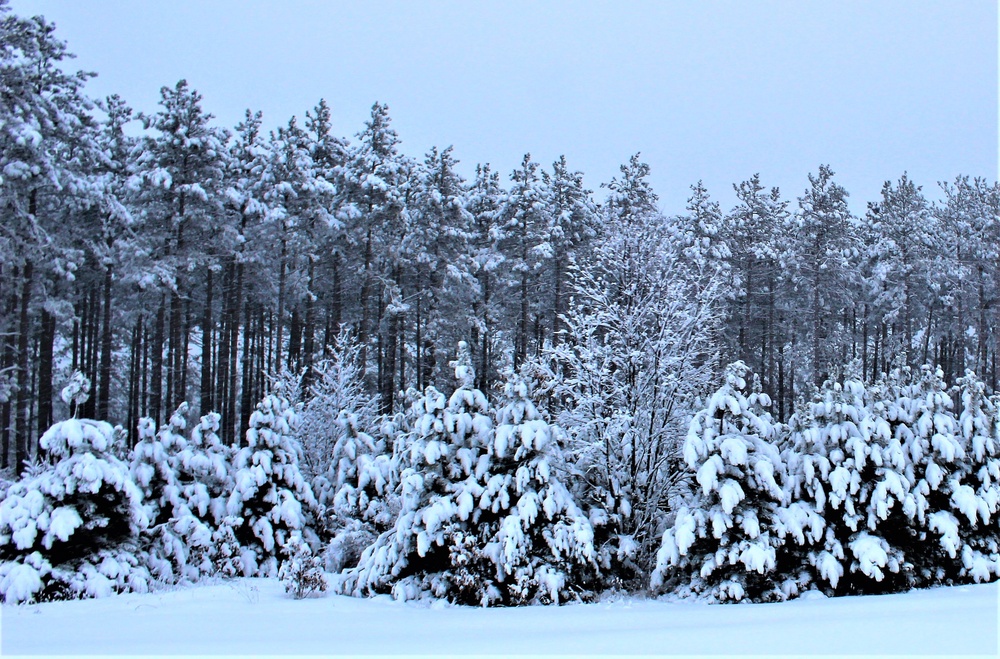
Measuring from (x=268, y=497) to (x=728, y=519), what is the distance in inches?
366

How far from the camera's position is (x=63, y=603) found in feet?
40.2

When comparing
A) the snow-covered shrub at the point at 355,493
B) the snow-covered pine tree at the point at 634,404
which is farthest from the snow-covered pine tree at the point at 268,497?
the snow-covered pine tree at the point at 634,404

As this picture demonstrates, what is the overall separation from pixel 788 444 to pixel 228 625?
404 inches

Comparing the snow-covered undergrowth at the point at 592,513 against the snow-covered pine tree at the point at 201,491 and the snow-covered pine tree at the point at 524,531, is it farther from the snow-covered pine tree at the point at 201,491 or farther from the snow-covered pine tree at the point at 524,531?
the snow-covered pine tree at the point at 201,491

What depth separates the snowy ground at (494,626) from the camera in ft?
25.1

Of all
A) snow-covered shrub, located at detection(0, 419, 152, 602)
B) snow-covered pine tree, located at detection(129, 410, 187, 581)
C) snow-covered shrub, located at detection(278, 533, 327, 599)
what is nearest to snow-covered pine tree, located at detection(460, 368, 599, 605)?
snow-covered shrub, located at detection(278, 533, 327, 599)

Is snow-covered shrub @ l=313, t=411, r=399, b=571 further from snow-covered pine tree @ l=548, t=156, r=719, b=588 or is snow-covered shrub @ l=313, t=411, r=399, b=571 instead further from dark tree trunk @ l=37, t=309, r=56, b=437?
dark tree trunk @ l=37, t=309, r=56, b=437

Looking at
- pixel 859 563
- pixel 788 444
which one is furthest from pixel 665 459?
pixel 859 563

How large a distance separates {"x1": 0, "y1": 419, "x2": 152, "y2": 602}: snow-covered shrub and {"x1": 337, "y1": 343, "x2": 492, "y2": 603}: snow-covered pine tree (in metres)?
3.87

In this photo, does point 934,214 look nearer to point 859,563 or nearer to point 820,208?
point 820,208

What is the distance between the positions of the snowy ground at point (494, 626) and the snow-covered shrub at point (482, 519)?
0.57 meters

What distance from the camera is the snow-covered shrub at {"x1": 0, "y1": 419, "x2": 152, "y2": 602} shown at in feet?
41.3

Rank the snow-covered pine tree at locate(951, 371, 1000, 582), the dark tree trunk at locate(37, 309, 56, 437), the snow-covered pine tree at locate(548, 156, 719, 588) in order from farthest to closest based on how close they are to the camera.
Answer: the dark tree trunk at locate(37, 309, 56, 437), the snow-covered pine tree at locate(548, 156, 719, 588), the snow-covered pine tree at locate(951, 371, 1000, 582)

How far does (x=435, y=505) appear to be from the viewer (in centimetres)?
1272
